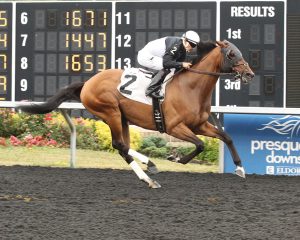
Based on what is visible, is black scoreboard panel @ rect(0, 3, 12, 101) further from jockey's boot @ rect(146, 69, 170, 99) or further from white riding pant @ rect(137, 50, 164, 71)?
jockey's boot @ rect(146, 69, 170, 99)

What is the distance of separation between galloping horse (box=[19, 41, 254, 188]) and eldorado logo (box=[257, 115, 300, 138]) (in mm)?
1240

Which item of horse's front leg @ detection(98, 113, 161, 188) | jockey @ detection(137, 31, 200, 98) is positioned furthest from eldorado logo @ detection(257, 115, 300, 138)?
horse's front leg @ detection(98, 113, 161, 188)

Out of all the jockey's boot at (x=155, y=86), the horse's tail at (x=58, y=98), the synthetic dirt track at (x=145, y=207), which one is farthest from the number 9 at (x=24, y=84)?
the jockey's boot at (x=155, y=86)

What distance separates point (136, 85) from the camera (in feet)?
26.6

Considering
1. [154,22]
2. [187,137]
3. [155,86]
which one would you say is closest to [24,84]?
[154,22]

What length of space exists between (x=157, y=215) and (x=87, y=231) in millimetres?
825

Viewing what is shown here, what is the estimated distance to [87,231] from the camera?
5074 mm

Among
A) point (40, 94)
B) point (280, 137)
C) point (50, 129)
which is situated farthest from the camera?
point (40, 94)

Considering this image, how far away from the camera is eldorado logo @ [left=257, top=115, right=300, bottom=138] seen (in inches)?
368

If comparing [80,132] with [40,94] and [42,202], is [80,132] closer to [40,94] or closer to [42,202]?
[40,94]

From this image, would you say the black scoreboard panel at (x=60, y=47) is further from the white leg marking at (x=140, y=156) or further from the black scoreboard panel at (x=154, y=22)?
the white leg marking at (x=140, y=156)

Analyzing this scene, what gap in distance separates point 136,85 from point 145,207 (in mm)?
2144

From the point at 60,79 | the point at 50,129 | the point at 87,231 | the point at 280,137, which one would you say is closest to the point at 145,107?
the point at 280,137

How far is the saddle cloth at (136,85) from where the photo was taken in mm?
8109
